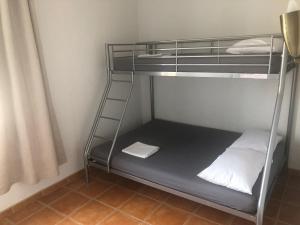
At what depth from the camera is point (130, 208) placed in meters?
2.27

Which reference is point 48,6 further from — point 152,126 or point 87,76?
point 152,126

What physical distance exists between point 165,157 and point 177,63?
853 mm

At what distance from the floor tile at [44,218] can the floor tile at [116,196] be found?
42 centimetres

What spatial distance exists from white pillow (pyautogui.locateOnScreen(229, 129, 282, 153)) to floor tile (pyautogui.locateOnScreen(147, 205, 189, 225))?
2.47ft

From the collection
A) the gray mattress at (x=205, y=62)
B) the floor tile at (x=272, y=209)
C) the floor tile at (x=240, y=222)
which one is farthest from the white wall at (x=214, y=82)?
the floor tile at (x=240, y=222)

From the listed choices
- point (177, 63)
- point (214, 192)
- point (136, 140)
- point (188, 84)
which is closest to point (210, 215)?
point (214, 192)

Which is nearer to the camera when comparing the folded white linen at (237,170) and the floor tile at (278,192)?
the folded white linen at (237,170)

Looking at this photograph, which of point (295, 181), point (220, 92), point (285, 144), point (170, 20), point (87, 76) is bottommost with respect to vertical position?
point (295, 181)

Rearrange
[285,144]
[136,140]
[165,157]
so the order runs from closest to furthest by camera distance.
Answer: [165,157], [285,144], [136,140]

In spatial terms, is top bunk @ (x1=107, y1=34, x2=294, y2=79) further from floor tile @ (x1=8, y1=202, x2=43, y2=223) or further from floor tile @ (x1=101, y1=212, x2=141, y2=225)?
floor tile @ (x1=8, y1=202, x2=43, y2=223)

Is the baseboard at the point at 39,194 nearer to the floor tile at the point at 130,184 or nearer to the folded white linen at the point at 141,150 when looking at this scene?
the floor tile at the point at 130,184

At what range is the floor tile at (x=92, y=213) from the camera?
2131mm

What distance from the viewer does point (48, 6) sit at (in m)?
2.25

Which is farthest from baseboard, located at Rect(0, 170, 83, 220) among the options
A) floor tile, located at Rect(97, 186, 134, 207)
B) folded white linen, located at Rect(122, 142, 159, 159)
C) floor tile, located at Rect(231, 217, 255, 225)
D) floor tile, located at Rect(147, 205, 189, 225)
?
floor tile, located at Rect(231, 217, 255, 225)
